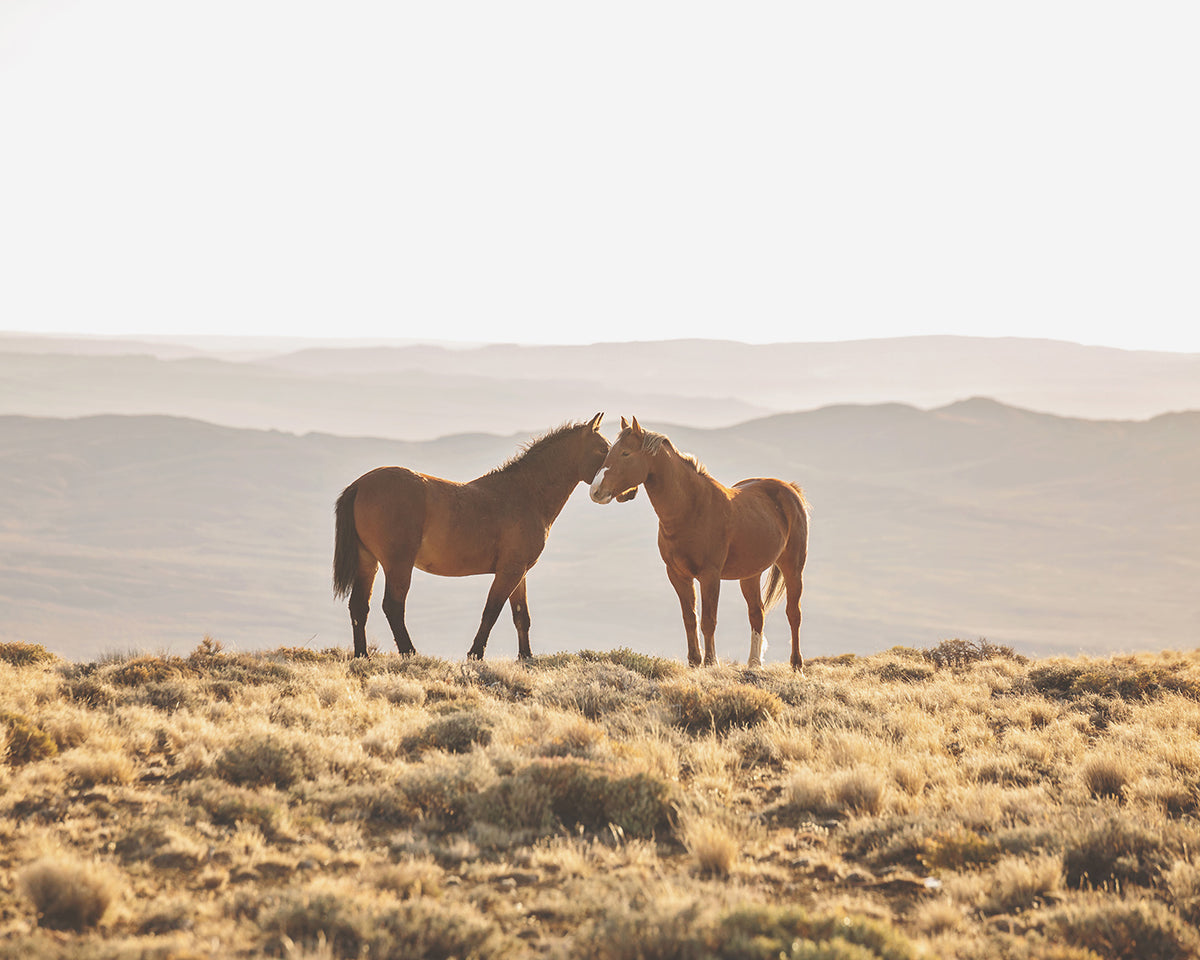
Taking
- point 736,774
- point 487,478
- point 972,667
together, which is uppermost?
point 487,478

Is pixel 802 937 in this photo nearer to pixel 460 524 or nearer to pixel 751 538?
pixel 460 524

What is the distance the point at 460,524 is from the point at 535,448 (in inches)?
69.0

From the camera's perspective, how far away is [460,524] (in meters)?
11.9

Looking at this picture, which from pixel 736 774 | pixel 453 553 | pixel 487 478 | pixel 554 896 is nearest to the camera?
pixel 554 896

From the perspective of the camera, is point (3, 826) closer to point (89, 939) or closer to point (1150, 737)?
point (89, 939)

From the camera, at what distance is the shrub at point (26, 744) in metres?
6.85

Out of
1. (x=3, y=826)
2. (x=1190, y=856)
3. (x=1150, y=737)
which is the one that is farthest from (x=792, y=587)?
(x=3, y=826)

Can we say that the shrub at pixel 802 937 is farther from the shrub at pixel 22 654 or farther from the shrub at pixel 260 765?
the shrub at pixel 22 654

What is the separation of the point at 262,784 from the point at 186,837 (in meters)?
0.98

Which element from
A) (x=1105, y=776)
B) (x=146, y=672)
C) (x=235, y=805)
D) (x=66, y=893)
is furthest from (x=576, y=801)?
(x=146, y=672)

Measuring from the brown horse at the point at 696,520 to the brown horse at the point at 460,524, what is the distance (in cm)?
95

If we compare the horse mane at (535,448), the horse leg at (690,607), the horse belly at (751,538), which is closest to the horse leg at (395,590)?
the horse mane at (535,448)

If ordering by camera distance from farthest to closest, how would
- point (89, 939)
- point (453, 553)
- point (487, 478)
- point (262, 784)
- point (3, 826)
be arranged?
point (487, 478)
point (453, 553)
point (262, 784)
point (3, 826)
point (89, 939)

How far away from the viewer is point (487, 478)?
12.7m
